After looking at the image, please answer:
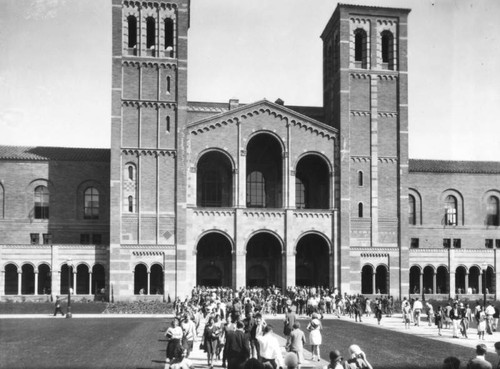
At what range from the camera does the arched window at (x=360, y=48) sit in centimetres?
5794

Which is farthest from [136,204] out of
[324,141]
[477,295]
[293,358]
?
[293,358]

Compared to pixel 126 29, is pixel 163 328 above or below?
below

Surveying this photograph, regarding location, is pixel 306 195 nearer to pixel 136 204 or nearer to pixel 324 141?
pixel 324 141

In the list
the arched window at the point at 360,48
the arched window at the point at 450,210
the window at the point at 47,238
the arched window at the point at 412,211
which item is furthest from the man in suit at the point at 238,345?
the arched window at the point at 450,210

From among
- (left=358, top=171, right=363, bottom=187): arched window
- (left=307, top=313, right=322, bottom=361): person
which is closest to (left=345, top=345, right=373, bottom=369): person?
(left=307, top=313, right=322, bottom=361): person

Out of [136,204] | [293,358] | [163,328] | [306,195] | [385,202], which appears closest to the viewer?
[293,358]

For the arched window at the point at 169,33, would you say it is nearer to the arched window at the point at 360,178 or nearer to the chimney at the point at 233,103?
the chimney at the point at 233,103

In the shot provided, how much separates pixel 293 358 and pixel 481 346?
389 centimetres

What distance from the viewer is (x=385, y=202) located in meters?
56.6

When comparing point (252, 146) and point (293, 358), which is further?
point (252, 146)

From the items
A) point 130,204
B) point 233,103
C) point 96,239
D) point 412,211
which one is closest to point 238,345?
point 130,204

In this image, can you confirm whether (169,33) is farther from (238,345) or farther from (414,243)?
(238,345)

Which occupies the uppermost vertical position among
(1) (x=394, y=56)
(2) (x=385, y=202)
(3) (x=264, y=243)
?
(1) (x=394, y=56)

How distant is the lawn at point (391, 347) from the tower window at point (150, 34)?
90.3 ft
